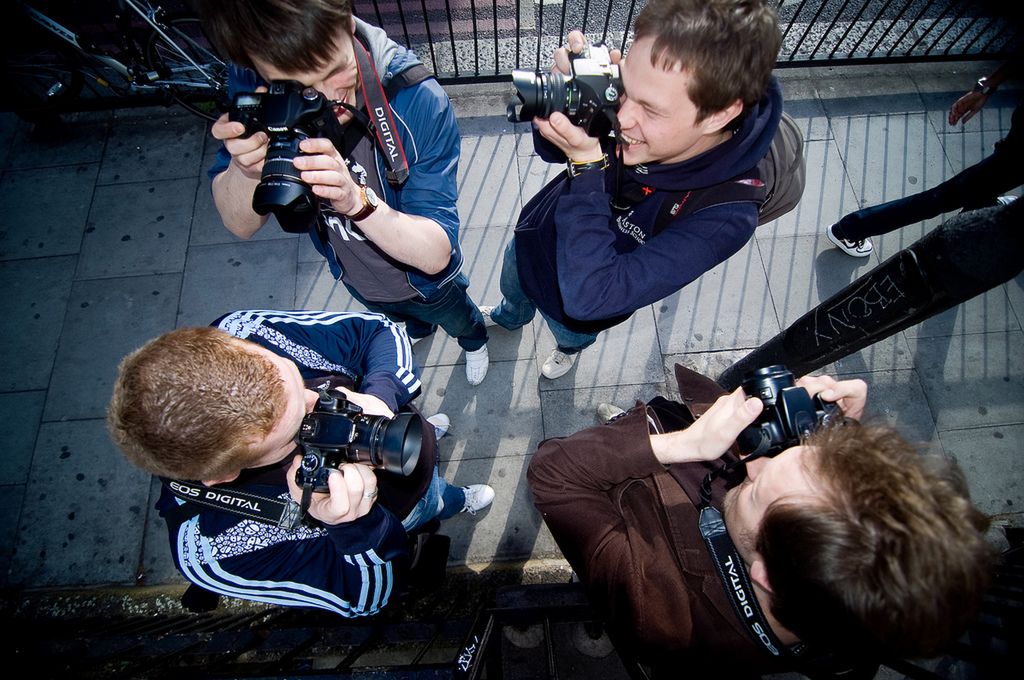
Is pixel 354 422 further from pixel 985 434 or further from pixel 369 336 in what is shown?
pixel 985 434

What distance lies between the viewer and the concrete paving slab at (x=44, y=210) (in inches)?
146

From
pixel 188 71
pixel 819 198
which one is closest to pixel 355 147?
pixel 188 71

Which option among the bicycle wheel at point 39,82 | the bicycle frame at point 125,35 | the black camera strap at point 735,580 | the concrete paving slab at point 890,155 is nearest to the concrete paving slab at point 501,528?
the black camera strap at point 735,580

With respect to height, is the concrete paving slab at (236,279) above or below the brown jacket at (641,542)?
below

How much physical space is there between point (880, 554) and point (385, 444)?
4.18 feet

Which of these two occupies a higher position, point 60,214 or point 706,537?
point 706,537

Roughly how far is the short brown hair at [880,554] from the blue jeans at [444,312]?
1652 mm

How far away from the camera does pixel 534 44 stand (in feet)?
15.1

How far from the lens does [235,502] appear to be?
1.55 meters

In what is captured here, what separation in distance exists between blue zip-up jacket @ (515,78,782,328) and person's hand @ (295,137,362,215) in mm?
742

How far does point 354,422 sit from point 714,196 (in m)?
1.39

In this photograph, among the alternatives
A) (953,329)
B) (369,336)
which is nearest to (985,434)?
(953,329)

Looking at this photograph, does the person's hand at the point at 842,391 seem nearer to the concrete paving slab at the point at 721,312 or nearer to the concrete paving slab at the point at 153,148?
the concrete paving slab at the point at 721,312

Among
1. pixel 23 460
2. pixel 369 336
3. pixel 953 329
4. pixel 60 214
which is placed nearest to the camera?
pixel 369 336
